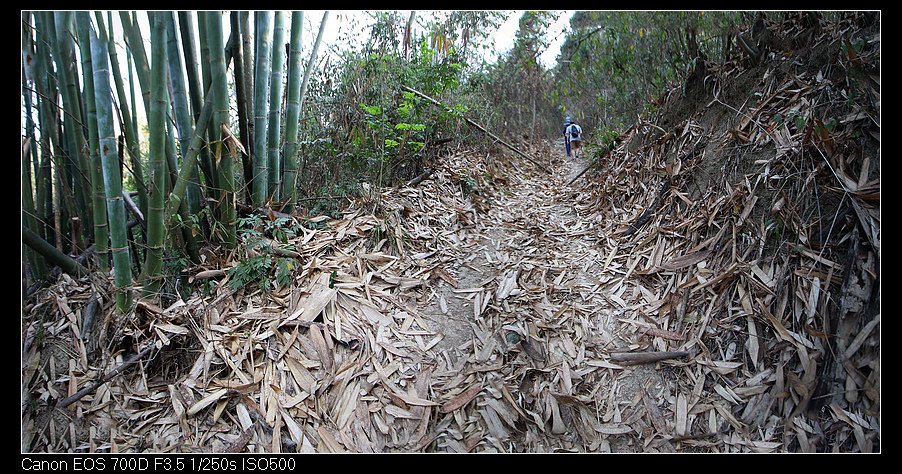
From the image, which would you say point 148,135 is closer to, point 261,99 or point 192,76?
point 192,76

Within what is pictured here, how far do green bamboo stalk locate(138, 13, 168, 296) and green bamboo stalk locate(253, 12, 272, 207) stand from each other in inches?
21.8

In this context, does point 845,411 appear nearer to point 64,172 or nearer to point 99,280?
point 99,280

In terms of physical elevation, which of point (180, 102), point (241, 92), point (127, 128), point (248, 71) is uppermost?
point (248, 71)

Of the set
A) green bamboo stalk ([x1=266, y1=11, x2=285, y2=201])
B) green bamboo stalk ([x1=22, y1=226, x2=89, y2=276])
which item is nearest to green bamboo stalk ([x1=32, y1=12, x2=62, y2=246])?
green bamboo stalk ([x1=22, y1=226, x2=89, y2=276])

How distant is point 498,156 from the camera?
20.7 ft

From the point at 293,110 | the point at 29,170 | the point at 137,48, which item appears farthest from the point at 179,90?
the point at 29,170

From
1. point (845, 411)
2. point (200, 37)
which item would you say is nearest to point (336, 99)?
point (200, 37)

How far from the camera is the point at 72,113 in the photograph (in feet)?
6.85

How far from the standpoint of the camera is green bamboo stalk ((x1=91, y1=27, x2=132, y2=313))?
174cm

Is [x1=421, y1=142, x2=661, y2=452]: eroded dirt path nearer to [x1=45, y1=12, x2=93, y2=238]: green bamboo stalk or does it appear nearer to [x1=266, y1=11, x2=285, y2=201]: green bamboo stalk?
[x1=266, y1=11, x2=285, y2=201]: green bamboo stalk

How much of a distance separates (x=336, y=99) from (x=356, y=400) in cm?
326

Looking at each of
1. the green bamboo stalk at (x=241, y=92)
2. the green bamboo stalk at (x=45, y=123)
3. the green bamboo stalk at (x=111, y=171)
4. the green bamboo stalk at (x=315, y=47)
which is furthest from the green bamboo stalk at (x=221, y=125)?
the green bamboo stalk at (x=315, y=47)

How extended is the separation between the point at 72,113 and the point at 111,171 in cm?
59

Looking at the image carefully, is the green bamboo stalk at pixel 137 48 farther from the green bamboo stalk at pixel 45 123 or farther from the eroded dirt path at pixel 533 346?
the eroded dirt path at pixel 533 346
